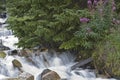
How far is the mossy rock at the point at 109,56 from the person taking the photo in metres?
7.73

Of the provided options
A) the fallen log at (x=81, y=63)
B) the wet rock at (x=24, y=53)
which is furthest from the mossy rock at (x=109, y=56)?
the wet rock at (x=24, y=53)

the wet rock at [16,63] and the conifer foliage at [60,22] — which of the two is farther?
the wet rock at [16,63]

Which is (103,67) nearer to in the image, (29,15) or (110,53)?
(110,53)

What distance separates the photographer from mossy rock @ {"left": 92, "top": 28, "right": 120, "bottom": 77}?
7727 millimetres

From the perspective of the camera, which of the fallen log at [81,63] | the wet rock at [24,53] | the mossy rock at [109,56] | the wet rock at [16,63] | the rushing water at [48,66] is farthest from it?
the wet rock at [24,53]

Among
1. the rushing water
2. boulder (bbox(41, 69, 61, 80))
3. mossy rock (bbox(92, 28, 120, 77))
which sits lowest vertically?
the rushing water

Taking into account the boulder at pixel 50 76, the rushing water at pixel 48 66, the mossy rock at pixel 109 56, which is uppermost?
the mossy rock at pixel 109 56

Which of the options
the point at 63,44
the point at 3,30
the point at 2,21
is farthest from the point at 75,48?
the point at 2,21

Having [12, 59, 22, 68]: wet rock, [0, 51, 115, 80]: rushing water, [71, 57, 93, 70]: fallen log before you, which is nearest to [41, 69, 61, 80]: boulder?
[0, 51, 115, 80]: rushing water

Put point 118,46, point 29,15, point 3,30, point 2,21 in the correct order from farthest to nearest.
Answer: point 2,21 → point 3,30 → point 29,15 → point 118,46

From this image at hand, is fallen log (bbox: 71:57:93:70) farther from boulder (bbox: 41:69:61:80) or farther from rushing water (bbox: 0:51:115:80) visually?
boulder (bbox: 41:69:61:80)

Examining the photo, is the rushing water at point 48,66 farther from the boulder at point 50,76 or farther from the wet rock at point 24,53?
the boulder at point 50,76

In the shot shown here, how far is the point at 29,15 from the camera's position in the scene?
948cm

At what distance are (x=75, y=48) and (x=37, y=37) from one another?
1.18 meters
